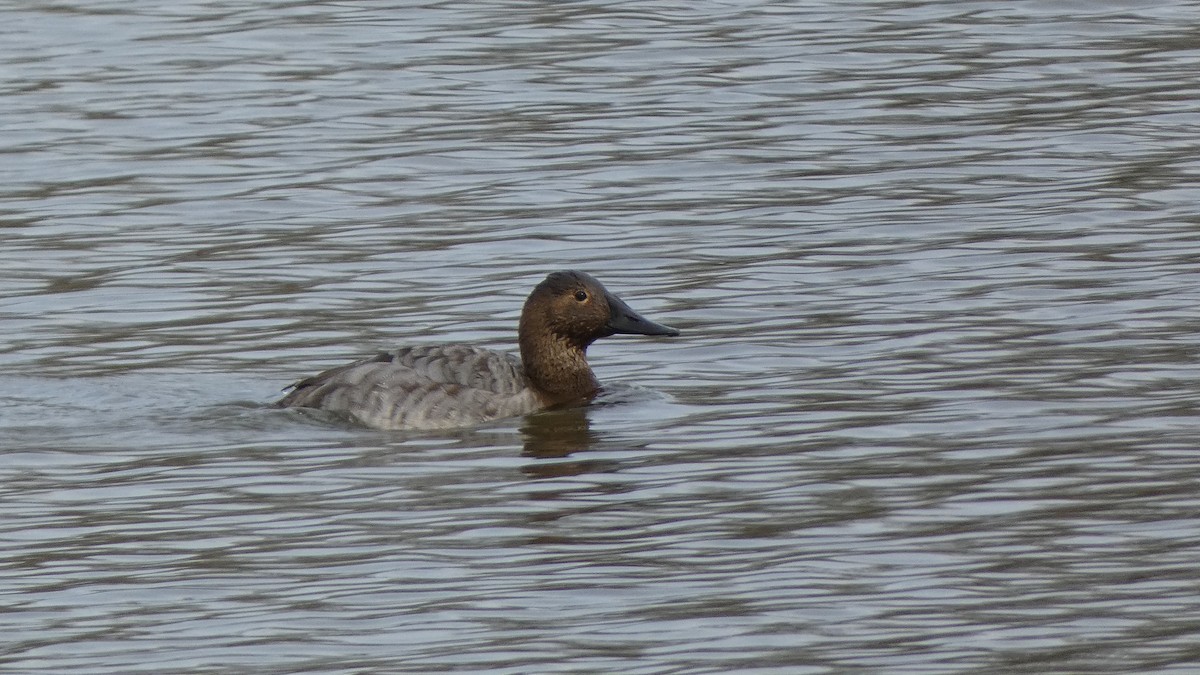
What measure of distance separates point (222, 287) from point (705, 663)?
319 inches

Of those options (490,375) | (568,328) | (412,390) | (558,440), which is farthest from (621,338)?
(558,440)

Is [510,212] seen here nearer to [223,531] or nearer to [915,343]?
[915,343]

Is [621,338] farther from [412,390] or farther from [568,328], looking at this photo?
[412,390]

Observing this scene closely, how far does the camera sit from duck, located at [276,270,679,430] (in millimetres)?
12523

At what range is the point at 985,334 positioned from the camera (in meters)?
13.4

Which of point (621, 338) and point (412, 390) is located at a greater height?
point (412, 390)

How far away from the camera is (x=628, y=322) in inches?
526

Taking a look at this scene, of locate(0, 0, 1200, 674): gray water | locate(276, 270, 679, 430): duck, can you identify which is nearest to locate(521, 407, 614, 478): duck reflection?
locate(0, 0, 1200, 674): gray water

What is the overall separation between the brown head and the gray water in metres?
0.31

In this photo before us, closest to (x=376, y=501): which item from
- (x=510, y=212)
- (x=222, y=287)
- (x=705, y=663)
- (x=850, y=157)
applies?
(x=705, y=663)

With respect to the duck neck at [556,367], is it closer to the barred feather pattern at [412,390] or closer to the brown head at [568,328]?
the brown head at [568,328]

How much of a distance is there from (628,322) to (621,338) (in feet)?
5.34

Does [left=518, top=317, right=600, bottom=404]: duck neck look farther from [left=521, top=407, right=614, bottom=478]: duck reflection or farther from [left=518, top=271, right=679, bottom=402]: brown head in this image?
[left=521, top=407, right=614, bottom=478]: duck reflection

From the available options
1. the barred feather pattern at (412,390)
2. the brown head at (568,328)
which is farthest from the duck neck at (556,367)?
the barred feather pattern at (412,390)
